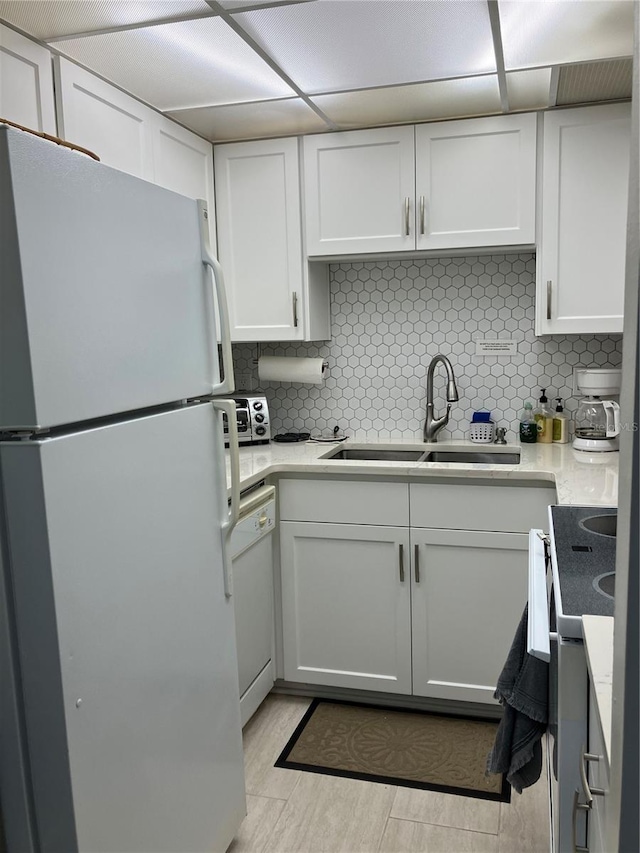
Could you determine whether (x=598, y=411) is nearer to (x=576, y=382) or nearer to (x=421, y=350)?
(x=576, y=382)

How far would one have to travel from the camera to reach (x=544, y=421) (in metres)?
2.97

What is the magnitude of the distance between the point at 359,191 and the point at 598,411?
1273 millimetres

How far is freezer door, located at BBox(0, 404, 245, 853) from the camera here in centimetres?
120

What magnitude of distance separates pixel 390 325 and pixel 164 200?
1.77 metres

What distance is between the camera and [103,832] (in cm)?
134

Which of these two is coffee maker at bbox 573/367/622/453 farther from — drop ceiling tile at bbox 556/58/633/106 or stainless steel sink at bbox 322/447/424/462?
drop ceiling tile at bbox 556/58/633/106

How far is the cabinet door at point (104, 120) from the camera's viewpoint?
80.1 inches

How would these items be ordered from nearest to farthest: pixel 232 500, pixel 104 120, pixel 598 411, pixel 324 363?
pixel 232 500 < pixel 104 120 < pixel 598 411 < pixel 324 363

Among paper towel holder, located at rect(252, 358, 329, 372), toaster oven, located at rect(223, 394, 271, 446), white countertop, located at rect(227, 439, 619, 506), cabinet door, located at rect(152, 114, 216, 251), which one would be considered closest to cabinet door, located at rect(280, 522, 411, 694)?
white countertop, located at rect(227, 439, 619, 506)

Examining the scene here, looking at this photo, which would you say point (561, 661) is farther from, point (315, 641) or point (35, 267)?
point (315, 641)

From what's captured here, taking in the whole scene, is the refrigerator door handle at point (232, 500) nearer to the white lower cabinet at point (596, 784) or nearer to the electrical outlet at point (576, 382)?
the white lower cabinet at point (596, 784)

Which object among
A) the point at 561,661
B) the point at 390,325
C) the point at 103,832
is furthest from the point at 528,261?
the point at 103,832

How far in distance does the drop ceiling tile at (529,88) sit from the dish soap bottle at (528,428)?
3.77 ft

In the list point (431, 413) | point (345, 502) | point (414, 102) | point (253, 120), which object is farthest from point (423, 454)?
point (253, 120)
